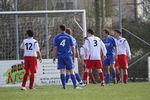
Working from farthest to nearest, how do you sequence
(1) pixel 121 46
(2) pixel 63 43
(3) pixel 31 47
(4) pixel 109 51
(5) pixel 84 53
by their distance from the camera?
(1) pixel 121 46, (4) pixel 109 51, (5) pixel 84 53, (3) pixel 31 47, (2) pixel 63 43

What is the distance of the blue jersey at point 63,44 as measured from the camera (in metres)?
18.9

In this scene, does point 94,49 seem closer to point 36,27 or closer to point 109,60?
point 109,60

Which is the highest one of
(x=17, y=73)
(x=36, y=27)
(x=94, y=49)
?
(x=36, y=27)

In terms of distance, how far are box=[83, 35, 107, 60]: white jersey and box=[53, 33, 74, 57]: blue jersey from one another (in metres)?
2.46

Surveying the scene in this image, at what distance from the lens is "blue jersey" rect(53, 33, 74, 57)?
18.9 meters

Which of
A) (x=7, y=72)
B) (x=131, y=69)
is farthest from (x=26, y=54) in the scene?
(x=131, y=69)

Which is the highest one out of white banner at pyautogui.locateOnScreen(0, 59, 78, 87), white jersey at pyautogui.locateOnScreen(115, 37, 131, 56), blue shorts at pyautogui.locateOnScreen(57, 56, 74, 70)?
white jersey at pyautogui.locateOnScreen(115, 37, 131, 56)

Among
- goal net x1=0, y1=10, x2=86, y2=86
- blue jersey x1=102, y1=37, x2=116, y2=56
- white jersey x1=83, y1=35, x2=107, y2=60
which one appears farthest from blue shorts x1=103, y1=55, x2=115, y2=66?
white jersey x1=83, y1=35, x2=107, y2=60

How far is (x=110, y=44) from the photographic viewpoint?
23.3 metres

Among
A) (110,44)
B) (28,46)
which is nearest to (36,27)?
(110,44)

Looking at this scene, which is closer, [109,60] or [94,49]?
[94,49]

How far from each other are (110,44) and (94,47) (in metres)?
1.95

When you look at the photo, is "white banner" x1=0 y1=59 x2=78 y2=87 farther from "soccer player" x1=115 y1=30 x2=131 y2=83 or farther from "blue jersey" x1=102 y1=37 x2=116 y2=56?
"soccer player" x1=115 y1=30 x2=131 y2=83

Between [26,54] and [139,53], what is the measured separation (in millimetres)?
13339
